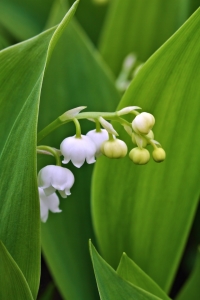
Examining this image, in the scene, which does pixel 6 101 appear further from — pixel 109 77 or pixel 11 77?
pixel 109 77

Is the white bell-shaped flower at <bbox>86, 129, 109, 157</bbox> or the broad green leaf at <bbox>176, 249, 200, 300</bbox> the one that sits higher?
the white bell-shaped flower at <bbox>86, 129, 109, 157</bbox>

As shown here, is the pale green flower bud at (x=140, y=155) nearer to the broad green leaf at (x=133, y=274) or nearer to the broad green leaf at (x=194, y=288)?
the broad green leaf at (x=133, y=274)

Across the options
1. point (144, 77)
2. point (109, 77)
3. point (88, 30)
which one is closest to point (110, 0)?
point (88, 30)

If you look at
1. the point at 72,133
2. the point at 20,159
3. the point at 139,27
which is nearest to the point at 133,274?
the point at 20,159

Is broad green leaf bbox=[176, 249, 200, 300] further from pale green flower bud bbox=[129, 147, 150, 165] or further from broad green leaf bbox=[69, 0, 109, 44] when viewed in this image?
broad green leaf bbox=[69, 0, 109, 44]

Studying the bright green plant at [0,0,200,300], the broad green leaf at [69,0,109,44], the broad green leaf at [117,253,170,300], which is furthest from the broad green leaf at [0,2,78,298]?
the broad green leaf at [69,0,109,44]
